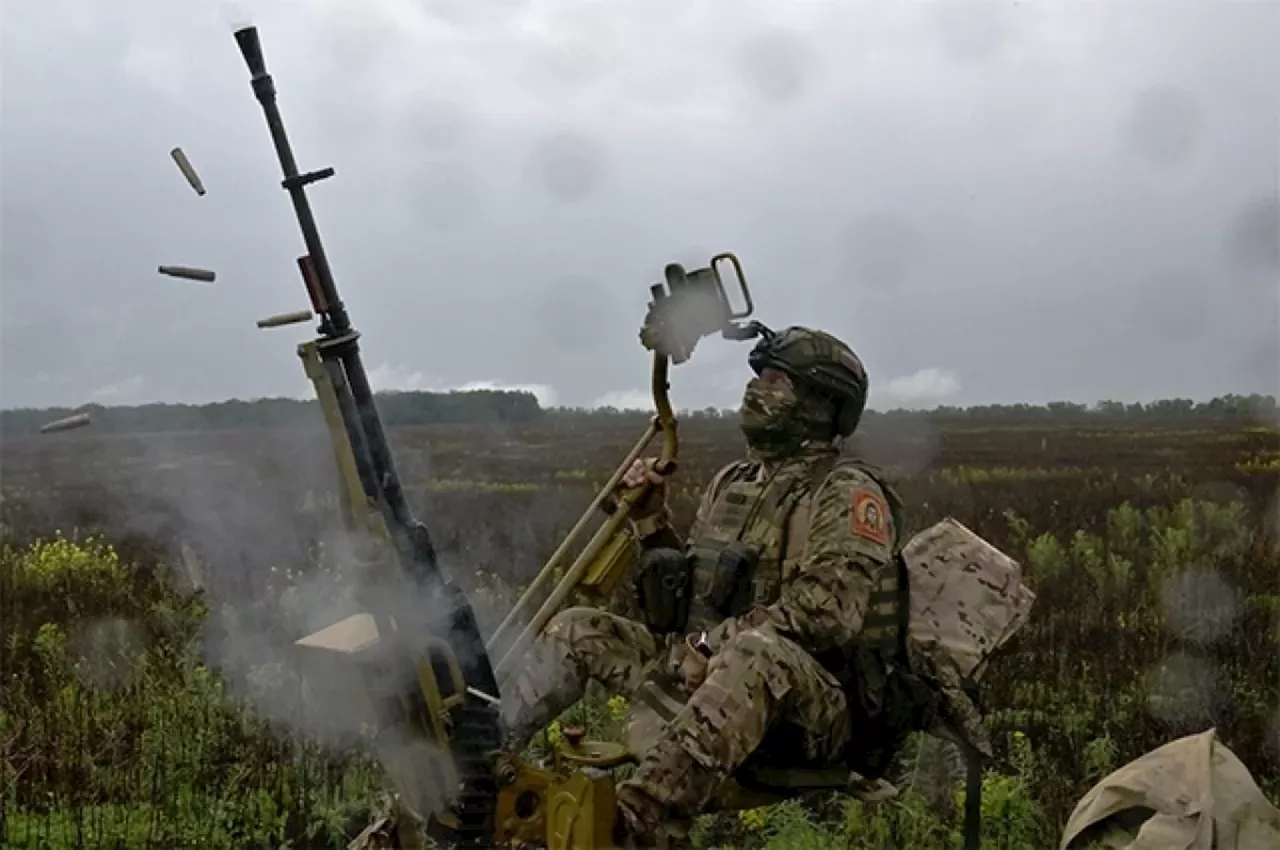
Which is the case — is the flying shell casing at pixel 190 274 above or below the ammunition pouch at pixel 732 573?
above

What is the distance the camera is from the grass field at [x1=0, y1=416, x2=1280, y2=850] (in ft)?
18.3

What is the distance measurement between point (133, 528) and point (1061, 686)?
20.3 ft

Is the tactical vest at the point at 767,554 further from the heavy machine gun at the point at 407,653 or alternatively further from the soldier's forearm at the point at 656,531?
the heavy machine gun at the point at 407,653

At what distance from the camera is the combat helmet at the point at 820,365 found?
4.17 meters

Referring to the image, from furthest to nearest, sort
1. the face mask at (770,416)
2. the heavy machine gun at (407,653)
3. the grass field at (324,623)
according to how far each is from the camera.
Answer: the grass field at (324,623) → the face mask at (770,416) → the heavy machine gun at (407,653)

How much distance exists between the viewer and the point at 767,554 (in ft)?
13.4

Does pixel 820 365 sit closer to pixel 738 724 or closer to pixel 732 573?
pixel 732 573

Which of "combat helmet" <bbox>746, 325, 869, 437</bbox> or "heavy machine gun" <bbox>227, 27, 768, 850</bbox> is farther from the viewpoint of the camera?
"combat helmet" <bbox>746, 325, 869, 437</bbox>

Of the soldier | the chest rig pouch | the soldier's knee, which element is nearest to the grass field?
the soldier

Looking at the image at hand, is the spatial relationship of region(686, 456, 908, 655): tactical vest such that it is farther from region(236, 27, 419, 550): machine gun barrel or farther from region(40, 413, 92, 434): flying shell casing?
region(40, 413, 92, 434): flying shell casing

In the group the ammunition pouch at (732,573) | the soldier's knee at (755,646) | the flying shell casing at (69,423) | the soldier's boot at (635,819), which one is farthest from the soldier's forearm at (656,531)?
the flying shell casing at (69,423)

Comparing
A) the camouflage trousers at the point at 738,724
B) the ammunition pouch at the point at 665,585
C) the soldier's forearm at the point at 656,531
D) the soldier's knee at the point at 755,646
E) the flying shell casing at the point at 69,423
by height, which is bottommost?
the camouflage trousers at the point at 738,724

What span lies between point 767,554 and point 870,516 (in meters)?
0.37

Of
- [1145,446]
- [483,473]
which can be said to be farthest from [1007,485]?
[483,473]
